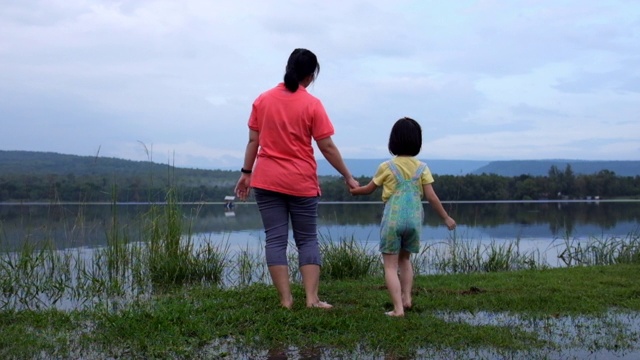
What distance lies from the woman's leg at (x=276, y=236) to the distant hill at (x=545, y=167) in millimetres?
30376

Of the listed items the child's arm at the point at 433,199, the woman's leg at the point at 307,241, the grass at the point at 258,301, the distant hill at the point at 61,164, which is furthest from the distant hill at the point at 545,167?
the woman's leg at the point at 307,241

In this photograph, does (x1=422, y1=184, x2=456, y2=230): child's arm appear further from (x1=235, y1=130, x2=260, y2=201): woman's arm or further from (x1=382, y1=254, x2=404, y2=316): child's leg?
(x1=235, y1=130, x2=260, y2=201): woman's arm

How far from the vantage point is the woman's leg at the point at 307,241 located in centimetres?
468

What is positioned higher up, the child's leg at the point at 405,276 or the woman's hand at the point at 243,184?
the woman's hand at the point at 243,184

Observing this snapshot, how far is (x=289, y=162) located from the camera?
15.1 ft

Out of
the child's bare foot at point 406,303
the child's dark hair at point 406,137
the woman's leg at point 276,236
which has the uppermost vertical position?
the child's dark hair at point 406,137

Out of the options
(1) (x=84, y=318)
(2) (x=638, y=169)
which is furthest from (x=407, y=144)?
(2) (x=638, y=169)

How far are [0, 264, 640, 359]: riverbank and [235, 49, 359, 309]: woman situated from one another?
0.36m

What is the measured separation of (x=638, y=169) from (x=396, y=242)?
122 feet

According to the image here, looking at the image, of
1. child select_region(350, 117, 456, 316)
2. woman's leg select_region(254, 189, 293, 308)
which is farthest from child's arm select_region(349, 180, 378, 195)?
woman's leg select_region(254, 189, 293, 308)

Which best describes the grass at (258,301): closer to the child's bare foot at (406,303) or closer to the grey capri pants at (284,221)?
the child's bare foot at (406,303)

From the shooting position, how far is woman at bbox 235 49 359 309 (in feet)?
15.1

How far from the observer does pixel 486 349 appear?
366 cm

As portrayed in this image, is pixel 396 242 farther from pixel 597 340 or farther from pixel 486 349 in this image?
pixel 597 340
